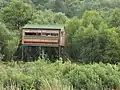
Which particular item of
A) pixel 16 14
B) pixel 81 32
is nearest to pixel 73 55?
pixel 81 32

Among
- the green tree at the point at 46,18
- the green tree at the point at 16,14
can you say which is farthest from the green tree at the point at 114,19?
the green tree at the point at 16,14

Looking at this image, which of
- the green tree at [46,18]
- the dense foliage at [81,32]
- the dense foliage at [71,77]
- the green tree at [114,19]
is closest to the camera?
the dense foliage at [71,77]

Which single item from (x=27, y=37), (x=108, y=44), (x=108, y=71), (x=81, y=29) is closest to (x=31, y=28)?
(x=27, y=37)

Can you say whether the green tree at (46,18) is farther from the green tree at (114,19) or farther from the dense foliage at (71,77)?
the dense foliage at (71,77)

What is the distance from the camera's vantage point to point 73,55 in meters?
26.9

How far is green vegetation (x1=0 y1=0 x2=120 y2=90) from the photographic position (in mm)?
10172

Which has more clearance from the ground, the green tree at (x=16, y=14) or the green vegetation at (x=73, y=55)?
the green tree at (x=16, y=14)

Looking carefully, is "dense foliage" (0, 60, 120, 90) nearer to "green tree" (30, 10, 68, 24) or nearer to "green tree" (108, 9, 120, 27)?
"green tree" (108, 9, 120, 27)

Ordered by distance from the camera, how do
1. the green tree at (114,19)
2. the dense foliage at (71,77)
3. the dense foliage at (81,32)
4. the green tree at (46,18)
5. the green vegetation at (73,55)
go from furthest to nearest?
1. the green tree at (46,18)
2. the green tree at (114,19)
3. the dense foliage at (81,32)
4. the green vegetation at (73,55)
5. the dense foliage at (71,77)

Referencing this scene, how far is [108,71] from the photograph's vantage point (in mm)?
12086

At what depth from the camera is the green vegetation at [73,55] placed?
10172mm

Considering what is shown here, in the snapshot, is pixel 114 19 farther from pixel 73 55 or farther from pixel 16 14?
pixel 16 14

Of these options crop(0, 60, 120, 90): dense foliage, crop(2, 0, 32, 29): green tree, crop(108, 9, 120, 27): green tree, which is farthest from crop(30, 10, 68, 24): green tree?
crop(0, 60, 120, 90): dense foliage

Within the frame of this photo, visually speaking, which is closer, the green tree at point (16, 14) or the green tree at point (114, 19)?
the green tree at point (114, 19)
